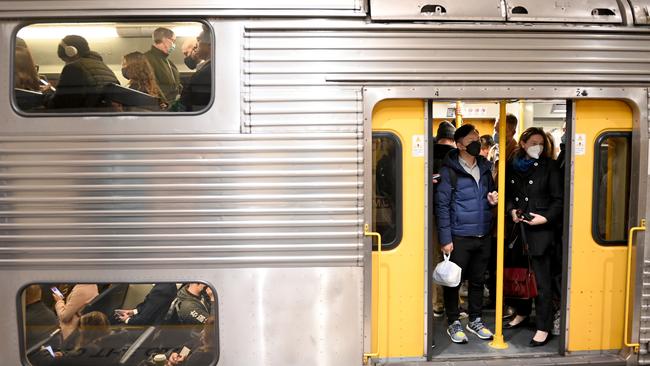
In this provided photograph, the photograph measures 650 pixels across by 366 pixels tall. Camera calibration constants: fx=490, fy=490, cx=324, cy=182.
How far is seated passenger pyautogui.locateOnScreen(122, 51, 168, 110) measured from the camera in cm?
330

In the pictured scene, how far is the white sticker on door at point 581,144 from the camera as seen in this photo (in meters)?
3.64

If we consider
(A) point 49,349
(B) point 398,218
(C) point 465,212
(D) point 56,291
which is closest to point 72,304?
(D) point 56,291

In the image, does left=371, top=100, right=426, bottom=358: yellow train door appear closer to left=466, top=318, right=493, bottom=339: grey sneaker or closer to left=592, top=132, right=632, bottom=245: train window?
left=466, top=318, right=493, bottom=339: grey sneaker

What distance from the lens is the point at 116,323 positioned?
3.38 m

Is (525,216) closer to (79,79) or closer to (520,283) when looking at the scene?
(520,283)

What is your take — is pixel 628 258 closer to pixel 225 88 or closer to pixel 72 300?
pixel 225 88

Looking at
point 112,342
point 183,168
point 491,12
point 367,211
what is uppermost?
point 491,12

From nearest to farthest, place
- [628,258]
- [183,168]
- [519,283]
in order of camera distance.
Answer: [183,168] < [628,258] < [519,283]

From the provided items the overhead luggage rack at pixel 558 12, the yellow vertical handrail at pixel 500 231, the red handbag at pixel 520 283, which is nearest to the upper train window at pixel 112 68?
the overhead luggage rack at pixel 558 12

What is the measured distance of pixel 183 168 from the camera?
3.27 metres

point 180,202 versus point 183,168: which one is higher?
point 183,168

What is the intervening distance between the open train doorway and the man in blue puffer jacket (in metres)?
0.25

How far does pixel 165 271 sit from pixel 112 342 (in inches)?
25.8

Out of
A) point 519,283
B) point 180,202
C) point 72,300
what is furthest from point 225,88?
point 519,283
